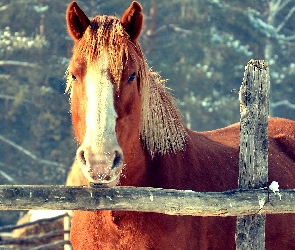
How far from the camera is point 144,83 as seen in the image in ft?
11.2

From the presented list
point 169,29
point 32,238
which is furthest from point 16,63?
point 32,238

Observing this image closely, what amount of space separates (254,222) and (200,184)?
53cm

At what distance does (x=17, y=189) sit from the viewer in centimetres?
301

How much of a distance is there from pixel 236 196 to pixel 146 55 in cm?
1477

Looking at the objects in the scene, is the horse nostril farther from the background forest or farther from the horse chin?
the background forest

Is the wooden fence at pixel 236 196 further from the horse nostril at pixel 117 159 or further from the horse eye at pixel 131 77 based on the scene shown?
the horse eye at pixel 131 77

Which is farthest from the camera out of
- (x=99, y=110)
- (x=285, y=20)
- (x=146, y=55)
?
(x=285, y=20)

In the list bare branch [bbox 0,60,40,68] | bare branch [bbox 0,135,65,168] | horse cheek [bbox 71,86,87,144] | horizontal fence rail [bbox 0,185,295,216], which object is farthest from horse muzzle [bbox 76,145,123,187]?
bare branch [bbox 0,60,40,68]

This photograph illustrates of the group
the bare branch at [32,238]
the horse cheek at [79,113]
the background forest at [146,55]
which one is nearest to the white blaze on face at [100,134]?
the horse cheek at [79,113]

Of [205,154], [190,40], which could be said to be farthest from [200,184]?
[190,40]

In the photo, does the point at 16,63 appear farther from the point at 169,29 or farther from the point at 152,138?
the point at 152,138

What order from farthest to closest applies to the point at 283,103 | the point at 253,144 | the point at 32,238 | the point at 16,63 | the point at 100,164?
1. the point at 283,103
2. the point at 16,63
3. the point at 32,238
4. the point at 253,144
5. the point at 100,164

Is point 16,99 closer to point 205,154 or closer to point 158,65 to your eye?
point 158,65

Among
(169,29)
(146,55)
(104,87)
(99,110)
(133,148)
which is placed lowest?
(133,148)
